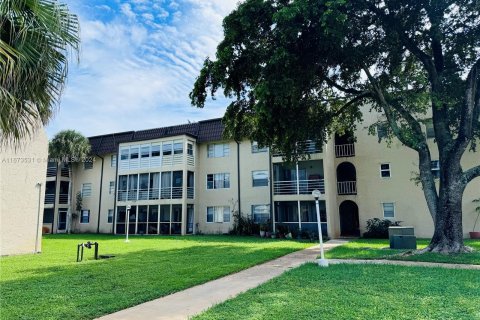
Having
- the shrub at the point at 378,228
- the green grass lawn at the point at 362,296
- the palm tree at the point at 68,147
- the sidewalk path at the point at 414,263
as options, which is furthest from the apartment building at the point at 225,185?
the green grass lawn at the point at 362,296

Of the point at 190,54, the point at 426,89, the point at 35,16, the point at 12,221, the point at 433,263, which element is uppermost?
the point at 190,54

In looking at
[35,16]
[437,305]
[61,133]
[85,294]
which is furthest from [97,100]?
[61,133]

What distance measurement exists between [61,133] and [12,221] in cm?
1750

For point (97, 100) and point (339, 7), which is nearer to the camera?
point (97, 100)

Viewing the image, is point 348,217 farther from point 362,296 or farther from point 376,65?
point 362,296

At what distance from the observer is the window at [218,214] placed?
26422mm

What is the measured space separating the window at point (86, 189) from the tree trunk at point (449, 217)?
91.9 ft

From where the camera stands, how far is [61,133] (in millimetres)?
29266

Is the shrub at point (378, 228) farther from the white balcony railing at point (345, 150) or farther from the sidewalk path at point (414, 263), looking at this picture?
the sidewalk path at point (414, 263)

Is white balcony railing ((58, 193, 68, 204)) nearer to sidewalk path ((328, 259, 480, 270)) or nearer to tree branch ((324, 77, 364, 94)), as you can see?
tree branch ((324, 77, 364, 94))

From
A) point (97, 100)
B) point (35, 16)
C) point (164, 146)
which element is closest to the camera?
point (35, 16)

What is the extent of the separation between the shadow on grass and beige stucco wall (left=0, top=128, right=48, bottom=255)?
14.0 ft

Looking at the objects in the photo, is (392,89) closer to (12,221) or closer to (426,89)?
(426,89)

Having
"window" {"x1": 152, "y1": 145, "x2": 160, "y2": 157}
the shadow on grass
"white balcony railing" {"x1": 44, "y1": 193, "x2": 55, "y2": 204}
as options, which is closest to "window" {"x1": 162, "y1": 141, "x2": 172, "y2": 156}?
"window" {"x1": 152, "y1": 145, "x2": 160, "y2": 157}
